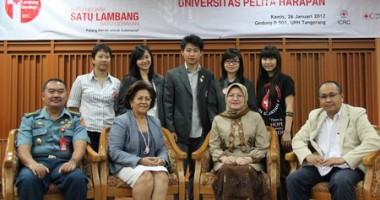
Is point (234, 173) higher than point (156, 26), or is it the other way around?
point (156, 26)

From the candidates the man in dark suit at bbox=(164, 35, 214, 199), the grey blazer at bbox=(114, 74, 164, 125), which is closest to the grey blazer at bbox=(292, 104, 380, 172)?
the man in dark suit at bbox=(164, 35, 214, 199)

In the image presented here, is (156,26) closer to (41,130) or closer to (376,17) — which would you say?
(41,130)

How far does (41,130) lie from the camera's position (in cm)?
292

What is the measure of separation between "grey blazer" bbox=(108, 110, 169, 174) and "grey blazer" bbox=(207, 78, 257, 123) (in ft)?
1.91

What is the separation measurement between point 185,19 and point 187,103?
62.7 inches

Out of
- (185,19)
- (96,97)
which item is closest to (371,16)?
(185,19)

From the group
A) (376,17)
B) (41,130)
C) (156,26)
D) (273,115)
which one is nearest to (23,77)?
(156,26)

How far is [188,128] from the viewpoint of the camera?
339 centimetres

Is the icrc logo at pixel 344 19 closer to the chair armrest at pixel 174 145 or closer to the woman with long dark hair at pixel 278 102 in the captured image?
the woman with long dark hair at pixel 278 102

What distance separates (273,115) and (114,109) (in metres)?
1.37

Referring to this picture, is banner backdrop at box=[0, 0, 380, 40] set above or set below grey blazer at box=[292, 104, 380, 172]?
above

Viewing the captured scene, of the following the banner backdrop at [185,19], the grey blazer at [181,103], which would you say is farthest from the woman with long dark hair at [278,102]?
the banner backdrop at [185,19]

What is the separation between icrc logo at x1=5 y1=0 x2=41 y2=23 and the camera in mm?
4648

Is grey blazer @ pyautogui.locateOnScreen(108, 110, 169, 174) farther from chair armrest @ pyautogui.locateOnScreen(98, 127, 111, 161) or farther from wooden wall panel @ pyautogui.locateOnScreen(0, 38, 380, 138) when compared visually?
wooden wall panel @ pyautogui.locateOnScreen(0, 38, 380, 138)
